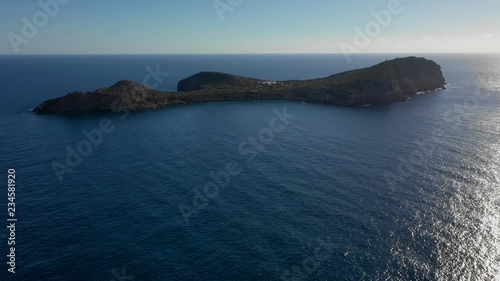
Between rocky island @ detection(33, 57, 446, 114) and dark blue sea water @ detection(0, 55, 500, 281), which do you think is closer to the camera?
dark blue sea water @ detection(0, 55, 500, 281)

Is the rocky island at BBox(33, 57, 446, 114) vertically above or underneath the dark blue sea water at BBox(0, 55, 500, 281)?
above

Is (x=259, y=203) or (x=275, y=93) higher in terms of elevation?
(x=275, y=93)

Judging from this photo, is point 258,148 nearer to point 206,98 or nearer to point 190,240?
point 190,240

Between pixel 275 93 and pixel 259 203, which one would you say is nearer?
pixel 259 203
